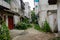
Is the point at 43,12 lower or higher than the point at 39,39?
higher

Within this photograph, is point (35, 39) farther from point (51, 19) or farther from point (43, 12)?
point (43, 12)

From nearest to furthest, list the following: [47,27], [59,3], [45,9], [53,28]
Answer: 1. [59,3]
2. [53,28]
3. [47,27]
4. [45,9]

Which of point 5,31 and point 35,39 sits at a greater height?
point 5,31

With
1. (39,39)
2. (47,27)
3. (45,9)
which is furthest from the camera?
(45,9)

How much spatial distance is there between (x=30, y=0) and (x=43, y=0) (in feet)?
87.4

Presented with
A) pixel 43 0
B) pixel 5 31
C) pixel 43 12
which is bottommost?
pixel 5 31

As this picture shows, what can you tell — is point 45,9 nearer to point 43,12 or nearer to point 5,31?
point 43,12

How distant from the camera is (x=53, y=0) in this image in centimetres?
1136

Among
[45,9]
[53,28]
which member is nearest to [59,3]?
[53,28]

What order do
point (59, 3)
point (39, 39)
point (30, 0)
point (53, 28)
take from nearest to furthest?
point (59, 3)
point (39, 39)
point (53, 28)
point (30, 0)

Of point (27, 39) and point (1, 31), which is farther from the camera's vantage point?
point (27, 39)

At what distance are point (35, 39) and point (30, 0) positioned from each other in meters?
35.3

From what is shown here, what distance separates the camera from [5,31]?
38.3ft

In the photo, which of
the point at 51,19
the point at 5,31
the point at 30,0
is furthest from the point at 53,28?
the point at 30,0
